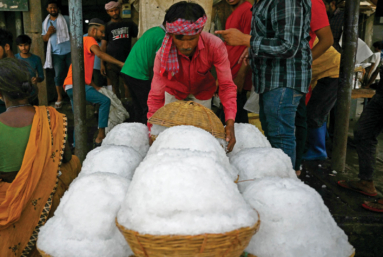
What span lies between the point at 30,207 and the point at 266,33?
79.3 inches

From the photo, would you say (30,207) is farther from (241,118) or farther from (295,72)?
(241,118)

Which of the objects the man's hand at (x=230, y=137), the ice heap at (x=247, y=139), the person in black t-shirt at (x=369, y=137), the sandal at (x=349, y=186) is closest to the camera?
the man's hand at (x=230, y=137)

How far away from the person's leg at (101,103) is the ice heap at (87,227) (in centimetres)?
288

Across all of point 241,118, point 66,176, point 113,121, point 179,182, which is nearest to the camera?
point 179,182

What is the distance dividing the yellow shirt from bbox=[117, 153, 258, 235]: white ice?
9.74ft

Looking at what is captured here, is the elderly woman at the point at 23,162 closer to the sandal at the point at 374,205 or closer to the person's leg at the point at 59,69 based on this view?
the sandal at the point at 374,205

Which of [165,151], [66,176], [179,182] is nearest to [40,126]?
[66,176]

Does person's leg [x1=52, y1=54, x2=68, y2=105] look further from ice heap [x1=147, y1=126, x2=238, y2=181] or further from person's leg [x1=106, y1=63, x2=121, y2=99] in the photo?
ice heap [x1=147, y1=126, x2=238, y2=181]

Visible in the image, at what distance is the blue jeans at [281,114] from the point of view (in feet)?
7.48

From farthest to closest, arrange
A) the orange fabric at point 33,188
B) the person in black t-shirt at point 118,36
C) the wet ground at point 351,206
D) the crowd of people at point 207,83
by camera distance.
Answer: the person in black t-shirt at point 118,36, the wet ground at point 351,206, the crowd of people at point 207,83, the orange fabric at point 33,188

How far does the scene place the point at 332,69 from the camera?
3.60 m

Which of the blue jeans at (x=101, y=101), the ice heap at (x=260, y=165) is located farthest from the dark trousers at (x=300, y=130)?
the blue jeans at (x=101, y=101)

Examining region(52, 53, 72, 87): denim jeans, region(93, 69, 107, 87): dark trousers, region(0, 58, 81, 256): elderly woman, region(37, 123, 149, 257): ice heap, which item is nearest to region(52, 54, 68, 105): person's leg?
region(52, 53, 72, 87): denim jeans

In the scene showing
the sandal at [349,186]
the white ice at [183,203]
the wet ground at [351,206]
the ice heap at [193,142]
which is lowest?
the wet ground at [351,206]
